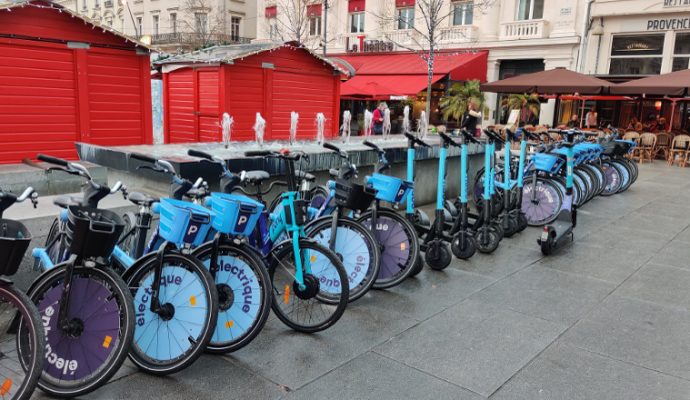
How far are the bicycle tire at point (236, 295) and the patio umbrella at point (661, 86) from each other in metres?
13.1

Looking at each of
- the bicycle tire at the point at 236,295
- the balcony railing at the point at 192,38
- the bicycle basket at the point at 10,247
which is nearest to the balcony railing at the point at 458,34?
the balcony railing at the point at 192,38

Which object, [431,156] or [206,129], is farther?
[206,129]

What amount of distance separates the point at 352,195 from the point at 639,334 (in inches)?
93.8

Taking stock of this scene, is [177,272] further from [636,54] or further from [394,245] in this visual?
[636,54]

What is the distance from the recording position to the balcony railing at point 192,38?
32.3 metres

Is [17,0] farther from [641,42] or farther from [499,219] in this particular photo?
[641,42]

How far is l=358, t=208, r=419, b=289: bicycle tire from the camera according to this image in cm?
476

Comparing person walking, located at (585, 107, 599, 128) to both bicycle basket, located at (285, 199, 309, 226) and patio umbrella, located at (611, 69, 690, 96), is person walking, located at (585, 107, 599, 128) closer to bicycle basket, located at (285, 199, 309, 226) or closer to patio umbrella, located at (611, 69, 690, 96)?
patio umbrella, located at (611, 69, 690, 96)

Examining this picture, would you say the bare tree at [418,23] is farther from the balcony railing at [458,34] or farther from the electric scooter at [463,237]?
A: the electric scooter at [463,237]

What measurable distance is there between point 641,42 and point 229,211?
67.9ft

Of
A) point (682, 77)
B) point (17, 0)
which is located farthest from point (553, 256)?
point (682, 77)

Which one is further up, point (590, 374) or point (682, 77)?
point (682, 77)

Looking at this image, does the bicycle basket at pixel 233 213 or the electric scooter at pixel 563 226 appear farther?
the electric scooter at pixel 563 226

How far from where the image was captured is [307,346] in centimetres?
369
